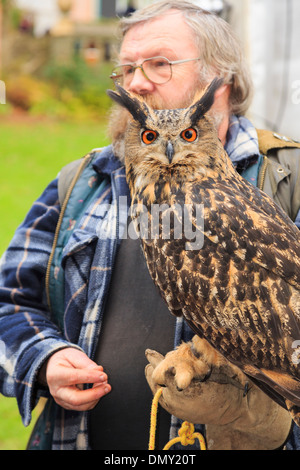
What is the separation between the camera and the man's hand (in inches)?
66.6

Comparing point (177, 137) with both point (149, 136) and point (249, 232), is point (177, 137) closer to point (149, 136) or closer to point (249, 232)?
point (149, 136)

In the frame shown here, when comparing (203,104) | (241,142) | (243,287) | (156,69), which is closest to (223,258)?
(243,287)

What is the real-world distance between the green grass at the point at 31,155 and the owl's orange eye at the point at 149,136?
4.36m

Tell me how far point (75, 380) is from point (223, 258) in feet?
1.82

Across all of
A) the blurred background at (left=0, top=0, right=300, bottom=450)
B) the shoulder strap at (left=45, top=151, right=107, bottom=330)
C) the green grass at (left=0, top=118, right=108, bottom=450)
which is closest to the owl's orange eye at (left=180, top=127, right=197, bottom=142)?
the shoulder strap at (left=45, top=151, right=107, bottom=330)

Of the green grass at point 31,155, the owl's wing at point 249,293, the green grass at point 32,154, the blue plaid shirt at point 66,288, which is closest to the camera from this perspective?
the owl's wing at point 249,293

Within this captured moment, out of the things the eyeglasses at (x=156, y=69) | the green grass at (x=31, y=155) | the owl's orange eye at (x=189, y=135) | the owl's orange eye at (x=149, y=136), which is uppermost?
the eyeglasses at (x=156, y=69)

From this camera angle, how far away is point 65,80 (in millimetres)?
11523

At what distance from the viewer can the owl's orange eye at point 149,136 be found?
5.63 ft

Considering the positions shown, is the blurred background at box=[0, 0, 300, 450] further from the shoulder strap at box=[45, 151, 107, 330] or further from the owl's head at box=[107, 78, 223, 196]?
the owl's head at box=[107, 78, 223, 196]

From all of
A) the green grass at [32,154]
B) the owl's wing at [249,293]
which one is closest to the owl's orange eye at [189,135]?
the owl's wing at [249,293]

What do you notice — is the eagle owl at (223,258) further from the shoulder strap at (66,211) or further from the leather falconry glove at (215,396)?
the shoulder strap at (66,211)

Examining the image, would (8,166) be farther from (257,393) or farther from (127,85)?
(257,393)

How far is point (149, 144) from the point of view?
173cm
